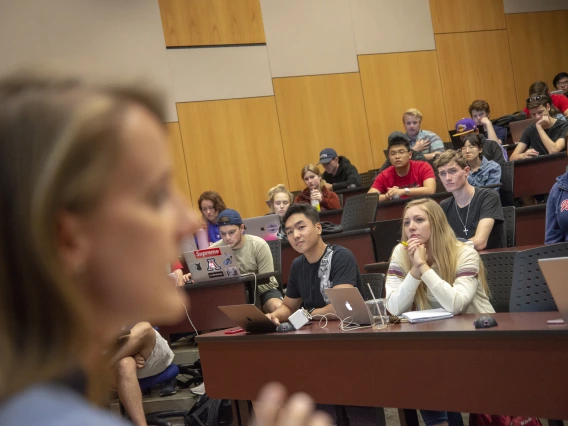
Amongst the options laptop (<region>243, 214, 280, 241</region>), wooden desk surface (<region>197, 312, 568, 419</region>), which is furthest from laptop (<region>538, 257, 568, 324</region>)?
laptop (<region>243, 214, 280, 241</region>)

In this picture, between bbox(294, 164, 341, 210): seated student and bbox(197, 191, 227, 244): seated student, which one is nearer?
bbox(197, 191, 227, 244): seated student

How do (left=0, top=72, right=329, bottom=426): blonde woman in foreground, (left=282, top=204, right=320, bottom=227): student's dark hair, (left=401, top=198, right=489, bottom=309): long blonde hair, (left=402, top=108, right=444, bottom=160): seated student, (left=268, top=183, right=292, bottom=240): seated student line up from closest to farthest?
(left=0, top=72, right=329, bottom=426): blonde woman in foreground < (left=401, top=198, right=489, bottom=309): long blonde hair < (left=282, top=204, right=320, bottom=227): student's dark hair < (left=268, top=183, right=292, bottom=240): seated student < (left=402, top=108, right=444, bottom=160): seated student

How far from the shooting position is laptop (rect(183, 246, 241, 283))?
5836 mm

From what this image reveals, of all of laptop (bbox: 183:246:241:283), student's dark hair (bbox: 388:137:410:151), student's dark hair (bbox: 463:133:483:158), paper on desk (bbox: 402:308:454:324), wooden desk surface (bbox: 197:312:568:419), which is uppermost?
student's dark hair (bbox: 388:137:410:151)

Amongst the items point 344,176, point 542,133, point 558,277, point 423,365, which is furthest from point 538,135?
point 558,277

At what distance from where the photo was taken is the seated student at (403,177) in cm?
701

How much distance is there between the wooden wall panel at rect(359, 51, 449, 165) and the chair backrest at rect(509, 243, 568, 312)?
7.64 metres

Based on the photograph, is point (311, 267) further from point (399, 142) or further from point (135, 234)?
point (135, 234)

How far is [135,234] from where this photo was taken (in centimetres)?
43

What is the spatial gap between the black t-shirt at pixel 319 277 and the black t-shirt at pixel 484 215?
1222mm

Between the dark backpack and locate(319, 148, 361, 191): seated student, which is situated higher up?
locate(319, 148, 361, 191): seated student

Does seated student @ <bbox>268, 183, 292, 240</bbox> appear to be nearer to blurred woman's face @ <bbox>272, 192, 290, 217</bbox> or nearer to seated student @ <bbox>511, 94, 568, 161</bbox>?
blurred woman's face @ <bbox>272, 192, 290, 217</bbox>

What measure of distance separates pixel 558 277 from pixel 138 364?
3238 millimetres

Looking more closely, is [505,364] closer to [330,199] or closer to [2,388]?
[2,388]
